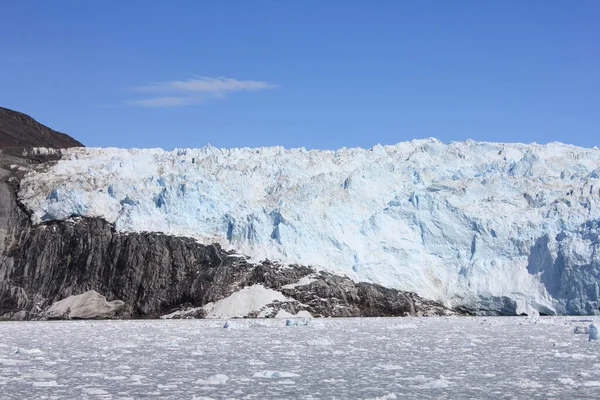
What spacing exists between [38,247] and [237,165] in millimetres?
17781

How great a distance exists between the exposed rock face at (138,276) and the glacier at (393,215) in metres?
1.07

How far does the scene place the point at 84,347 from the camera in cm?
2642

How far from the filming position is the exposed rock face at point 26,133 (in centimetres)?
8588

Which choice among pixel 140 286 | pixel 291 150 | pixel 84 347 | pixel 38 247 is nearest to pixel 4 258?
pixel 38 247

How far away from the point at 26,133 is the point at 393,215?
1993 inches

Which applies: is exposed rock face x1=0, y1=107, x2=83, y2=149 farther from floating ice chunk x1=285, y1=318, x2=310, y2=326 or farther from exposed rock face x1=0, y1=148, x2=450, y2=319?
floating ice chunk x1=285, y1=318, x2=310, y2=326

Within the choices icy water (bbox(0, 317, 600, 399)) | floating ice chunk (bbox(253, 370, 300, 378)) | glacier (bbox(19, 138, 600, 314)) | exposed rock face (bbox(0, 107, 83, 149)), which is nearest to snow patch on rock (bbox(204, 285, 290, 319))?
glacier (bbox(19, 138, 600, 314))

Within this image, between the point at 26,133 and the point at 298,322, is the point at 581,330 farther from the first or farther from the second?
the point at 26,133

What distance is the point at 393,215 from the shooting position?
60344 mm

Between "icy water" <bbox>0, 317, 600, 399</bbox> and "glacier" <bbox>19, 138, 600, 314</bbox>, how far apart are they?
2519 cm

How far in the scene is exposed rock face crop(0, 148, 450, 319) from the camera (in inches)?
2222

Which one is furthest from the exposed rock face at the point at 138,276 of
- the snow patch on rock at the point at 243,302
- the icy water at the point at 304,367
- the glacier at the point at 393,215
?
the icy water at the point at 304,367

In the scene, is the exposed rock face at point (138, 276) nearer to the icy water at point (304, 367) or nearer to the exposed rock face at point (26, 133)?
the exposed rock face at point (26, 133)

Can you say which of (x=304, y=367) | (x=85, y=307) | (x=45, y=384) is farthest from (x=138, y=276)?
(x=45, y=384)
